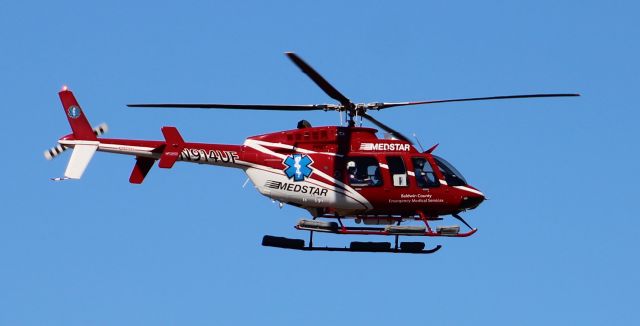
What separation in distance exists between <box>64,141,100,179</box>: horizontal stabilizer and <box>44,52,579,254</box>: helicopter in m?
0.02

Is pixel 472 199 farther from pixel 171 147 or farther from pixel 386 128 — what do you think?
pixel 171 147

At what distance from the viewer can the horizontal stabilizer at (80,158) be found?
2289 cm

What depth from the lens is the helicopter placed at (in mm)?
22578

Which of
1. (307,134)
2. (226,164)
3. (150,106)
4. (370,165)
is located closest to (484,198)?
(370,165)

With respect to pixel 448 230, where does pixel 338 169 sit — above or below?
above

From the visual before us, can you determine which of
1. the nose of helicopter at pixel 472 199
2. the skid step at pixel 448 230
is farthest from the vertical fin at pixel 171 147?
the nose of helicopter at pixel 472 199

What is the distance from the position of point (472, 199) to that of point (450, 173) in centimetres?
80

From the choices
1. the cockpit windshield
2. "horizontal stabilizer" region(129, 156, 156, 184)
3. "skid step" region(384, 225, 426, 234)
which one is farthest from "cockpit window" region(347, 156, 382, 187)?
"horizontal stabilizer" region(129, 156, 156, 184)

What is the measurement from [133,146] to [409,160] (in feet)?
21.3

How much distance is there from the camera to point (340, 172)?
22703mm

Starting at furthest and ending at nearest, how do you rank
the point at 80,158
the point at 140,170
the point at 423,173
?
the point at 140,170 < the point at 80,158 < the point at 423,173

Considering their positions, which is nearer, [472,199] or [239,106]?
[239,106]

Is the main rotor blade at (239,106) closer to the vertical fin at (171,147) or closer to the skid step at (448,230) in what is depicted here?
the vertical fin at (171,147)

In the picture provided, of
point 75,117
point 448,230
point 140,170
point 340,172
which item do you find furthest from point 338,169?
point 75,117
